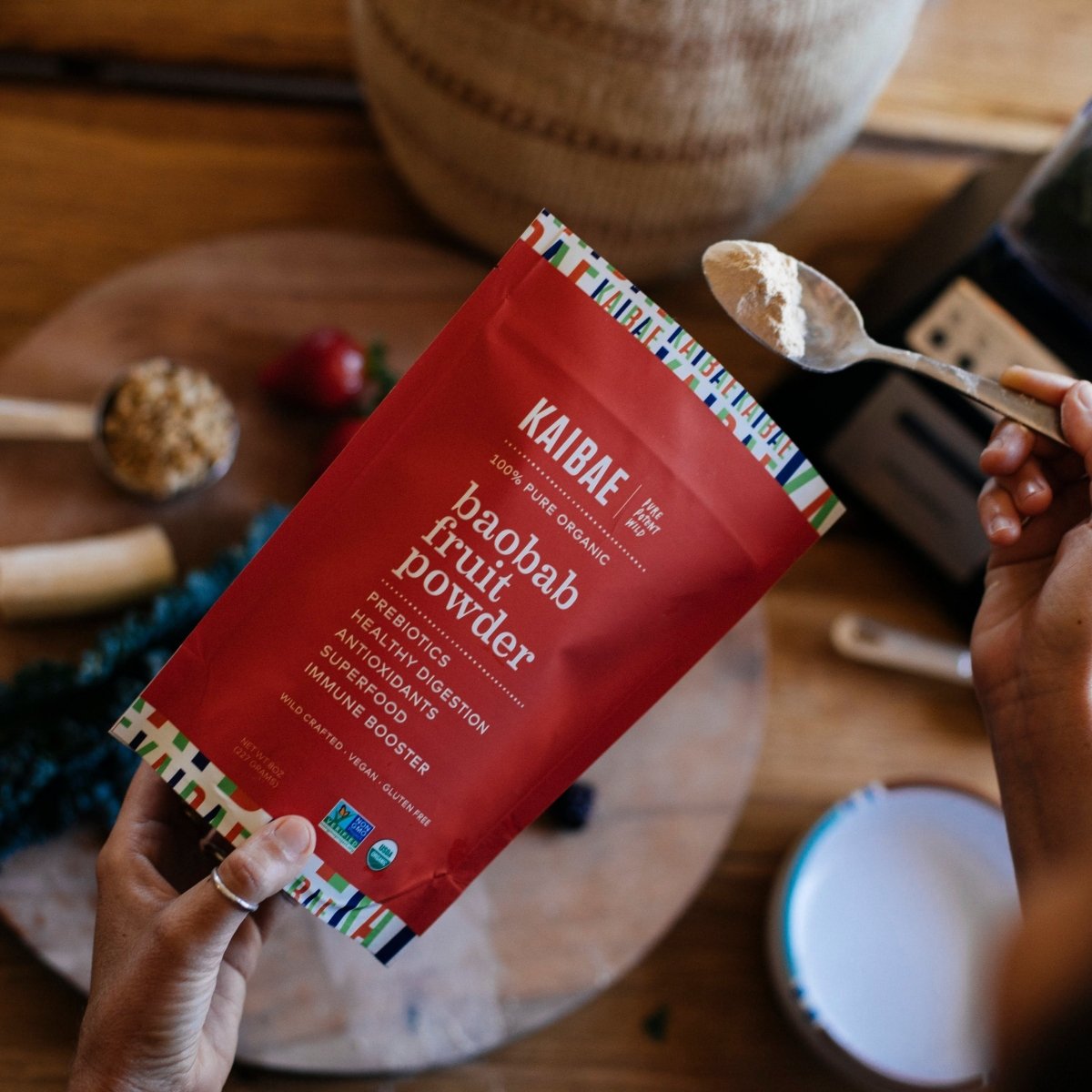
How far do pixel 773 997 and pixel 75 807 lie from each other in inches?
23.2

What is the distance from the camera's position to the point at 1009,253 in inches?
31.6

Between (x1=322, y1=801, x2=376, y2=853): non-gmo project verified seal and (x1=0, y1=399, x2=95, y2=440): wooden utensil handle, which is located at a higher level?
(x1=322, y1=801, x2=376, y2=853): non-gmo project verified seal

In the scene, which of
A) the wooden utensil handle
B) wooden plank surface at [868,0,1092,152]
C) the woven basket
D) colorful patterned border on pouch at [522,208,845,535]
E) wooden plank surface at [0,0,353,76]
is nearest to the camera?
colorful patterned border on pouch at [522,208,845,535]

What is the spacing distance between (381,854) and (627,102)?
559 millimetres

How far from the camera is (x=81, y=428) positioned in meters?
0.87

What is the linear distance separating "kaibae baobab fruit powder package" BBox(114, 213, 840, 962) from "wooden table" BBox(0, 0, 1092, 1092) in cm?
39

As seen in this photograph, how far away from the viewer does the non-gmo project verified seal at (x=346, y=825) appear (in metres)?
0.56

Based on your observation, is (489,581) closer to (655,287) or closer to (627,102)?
(627,102)

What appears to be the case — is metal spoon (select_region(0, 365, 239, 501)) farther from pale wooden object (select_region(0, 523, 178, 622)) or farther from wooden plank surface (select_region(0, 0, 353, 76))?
wooden plank surface (select_region(0, 0, 353, 76))

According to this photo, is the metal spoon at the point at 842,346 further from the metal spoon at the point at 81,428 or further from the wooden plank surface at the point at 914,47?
the wooden plank surface at the point at 914,47

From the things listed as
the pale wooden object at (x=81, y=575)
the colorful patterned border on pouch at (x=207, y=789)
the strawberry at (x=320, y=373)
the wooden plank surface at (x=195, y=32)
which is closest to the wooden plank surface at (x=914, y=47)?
the wooden plank surface at (x=195, y=32)

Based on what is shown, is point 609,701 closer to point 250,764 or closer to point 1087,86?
point 250,764

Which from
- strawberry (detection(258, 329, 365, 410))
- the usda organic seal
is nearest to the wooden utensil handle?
strawberry (detection(258, 329, 365, 410))

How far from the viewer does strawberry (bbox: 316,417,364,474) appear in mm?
874
